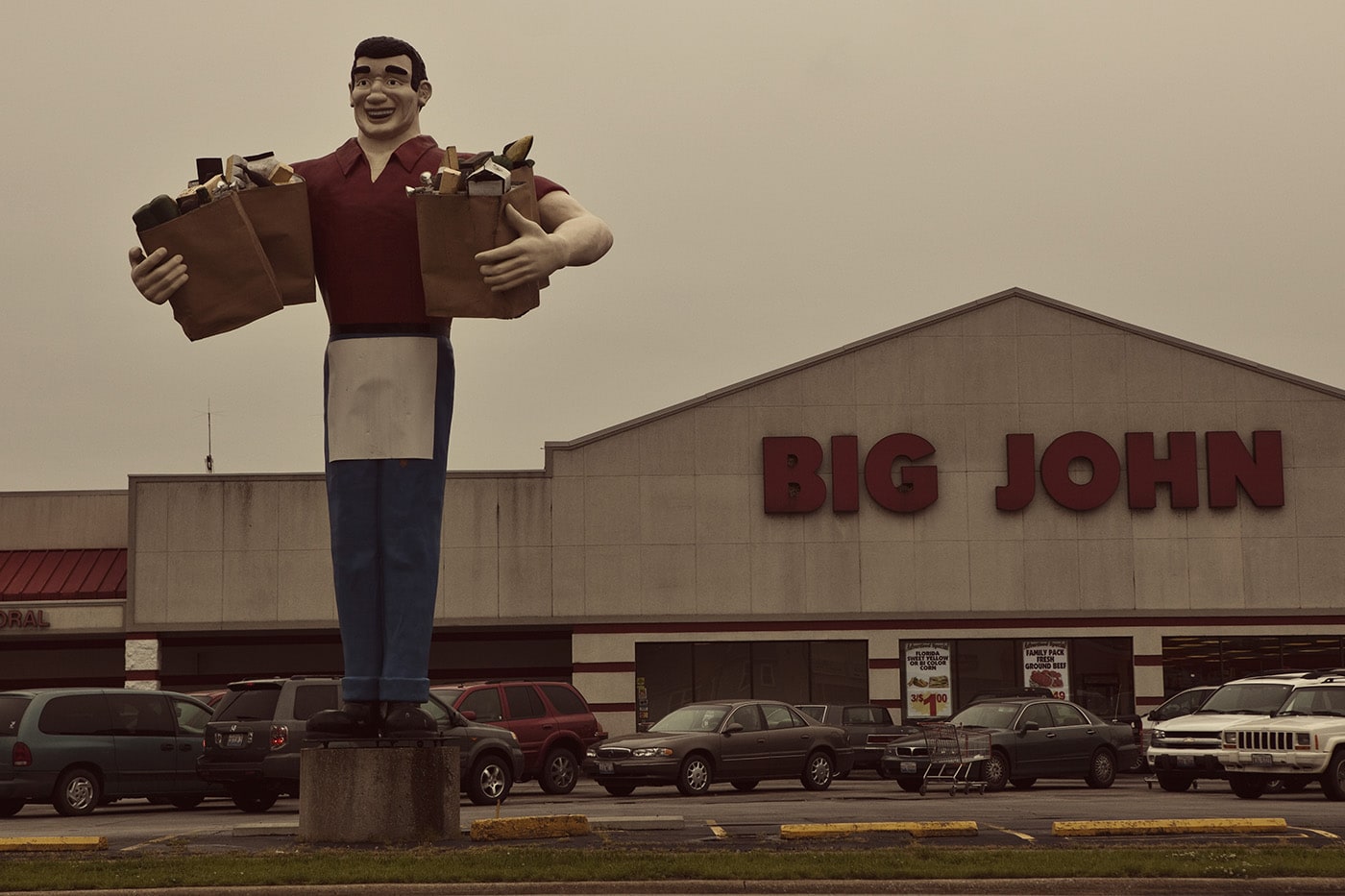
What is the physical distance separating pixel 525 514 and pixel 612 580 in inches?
94.7

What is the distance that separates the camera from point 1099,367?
127ft

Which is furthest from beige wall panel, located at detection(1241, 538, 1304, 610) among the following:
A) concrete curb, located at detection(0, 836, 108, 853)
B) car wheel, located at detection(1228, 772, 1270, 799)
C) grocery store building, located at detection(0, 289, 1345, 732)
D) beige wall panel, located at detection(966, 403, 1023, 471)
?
concrete curb, located at detection(0, 836, 108, 853)

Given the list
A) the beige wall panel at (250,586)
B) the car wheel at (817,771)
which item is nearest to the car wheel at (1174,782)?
the car wheel at (817,771)

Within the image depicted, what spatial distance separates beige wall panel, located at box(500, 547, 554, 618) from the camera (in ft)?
123

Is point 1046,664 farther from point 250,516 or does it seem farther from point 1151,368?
point 250,516

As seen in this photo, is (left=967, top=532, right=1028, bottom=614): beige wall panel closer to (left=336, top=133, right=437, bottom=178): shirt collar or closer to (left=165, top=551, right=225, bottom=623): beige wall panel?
(left=165, top=551, right=225, bottom=623): beige wall panel

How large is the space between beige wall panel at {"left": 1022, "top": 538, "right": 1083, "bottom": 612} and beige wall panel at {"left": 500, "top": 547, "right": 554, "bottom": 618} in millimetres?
10553

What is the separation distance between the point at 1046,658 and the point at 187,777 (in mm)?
21018

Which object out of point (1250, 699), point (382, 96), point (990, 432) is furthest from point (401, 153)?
point (990, 432)

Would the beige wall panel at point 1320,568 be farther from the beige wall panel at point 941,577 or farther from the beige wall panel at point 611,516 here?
the beige wall panel at point 611,516

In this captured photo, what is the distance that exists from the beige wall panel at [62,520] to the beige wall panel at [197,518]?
6199mm

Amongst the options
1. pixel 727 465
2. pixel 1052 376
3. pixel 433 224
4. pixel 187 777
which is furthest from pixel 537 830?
pixel 1052 376

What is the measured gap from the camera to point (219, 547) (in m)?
37.6

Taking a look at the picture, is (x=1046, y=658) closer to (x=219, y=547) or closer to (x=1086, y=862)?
(x=219, y=547)
